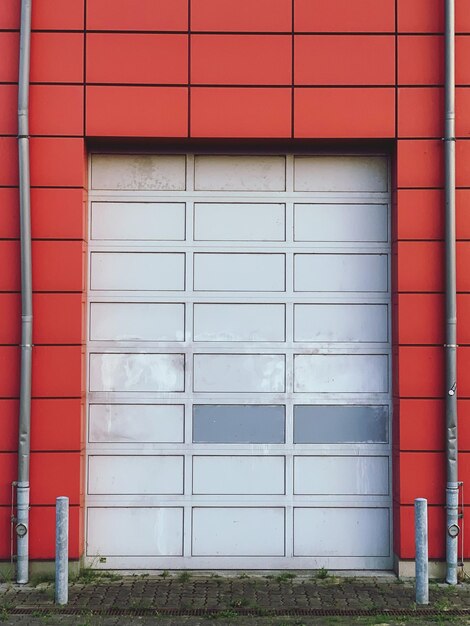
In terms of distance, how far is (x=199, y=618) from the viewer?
22.0ft

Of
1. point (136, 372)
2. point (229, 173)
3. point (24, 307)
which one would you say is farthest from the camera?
point (229, 173)

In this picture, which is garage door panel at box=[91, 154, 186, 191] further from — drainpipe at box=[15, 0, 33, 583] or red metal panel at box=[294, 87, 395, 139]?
red metal panel at box=[294, 87, 395, 139]

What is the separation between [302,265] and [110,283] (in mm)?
1900

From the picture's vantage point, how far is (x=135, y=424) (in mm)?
8188

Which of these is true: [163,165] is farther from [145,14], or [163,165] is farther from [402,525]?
[402,525]

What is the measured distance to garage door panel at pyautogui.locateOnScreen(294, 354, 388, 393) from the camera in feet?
27.0

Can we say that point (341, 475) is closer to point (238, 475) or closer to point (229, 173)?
point (238, 475)

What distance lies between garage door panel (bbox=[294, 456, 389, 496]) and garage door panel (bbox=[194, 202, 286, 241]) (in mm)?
2232

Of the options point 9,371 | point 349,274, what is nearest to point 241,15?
point 349,274

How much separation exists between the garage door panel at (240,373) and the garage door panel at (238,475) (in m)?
0.67

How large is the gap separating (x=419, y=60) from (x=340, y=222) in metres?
1.70

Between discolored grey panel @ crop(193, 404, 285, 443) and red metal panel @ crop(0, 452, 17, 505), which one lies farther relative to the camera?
discolored grey panel @ crop(193, 404, 285, 443)

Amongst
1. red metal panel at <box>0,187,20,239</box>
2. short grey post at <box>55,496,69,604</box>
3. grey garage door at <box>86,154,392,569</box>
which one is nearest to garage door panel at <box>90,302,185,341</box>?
grey garage door at <box>86,154,392,569</box>

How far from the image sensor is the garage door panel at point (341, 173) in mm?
8320
